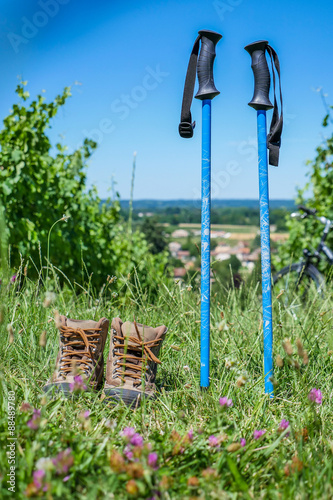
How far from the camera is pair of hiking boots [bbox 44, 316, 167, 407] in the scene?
1647 mm

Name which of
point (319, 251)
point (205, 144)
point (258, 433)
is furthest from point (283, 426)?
point (319, 251)

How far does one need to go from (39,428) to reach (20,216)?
274 centimetres

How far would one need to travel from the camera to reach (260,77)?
176 centimetres

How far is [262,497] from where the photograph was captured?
1175 millimetres

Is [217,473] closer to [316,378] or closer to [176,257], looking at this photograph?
[316,378]

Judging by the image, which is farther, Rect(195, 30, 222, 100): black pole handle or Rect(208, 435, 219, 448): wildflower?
Rect(195, 30, 222, 100): black pole handle

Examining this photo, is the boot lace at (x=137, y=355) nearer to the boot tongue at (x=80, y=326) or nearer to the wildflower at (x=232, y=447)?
the boot tongue at (x=80, y=326)

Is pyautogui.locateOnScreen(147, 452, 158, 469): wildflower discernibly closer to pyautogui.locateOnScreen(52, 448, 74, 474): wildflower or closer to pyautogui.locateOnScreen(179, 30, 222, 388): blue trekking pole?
pyautogui.locateOnScreen(52, 448, 74, 474): wildflower

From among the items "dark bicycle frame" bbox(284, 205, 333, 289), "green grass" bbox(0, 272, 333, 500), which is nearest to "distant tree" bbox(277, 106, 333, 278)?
"dark bicycle frame" bbox(284, 205, 333, 289)

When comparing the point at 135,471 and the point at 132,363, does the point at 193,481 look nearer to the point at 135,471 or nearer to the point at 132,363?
the point at 135,471

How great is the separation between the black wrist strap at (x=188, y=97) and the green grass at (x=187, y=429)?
77cm

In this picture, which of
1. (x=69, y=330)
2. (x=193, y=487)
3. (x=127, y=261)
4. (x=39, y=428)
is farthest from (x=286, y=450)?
(x=127, y=261)

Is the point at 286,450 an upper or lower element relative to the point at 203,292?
lower

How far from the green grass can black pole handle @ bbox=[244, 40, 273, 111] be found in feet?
2.82
